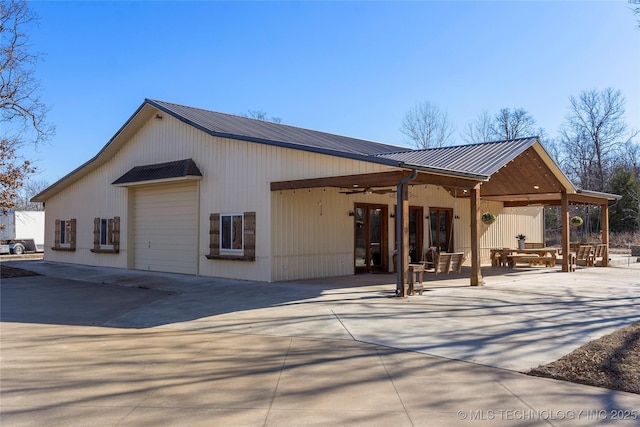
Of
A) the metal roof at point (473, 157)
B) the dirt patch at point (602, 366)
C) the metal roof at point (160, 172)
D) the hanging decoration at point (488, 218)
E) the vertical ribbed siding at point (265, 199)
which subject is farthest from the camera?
the hanging decoration at point (488, 218)

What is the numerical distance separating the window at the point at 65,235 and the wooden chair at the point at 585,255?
800 inches

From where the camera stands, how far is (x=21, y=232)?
32.9 metres

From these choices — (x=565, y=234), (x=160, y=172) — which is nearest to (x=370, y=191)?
(x=160, y=172)

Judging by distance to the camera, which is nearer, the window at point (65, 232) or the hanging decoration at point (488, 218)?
the hanging decoration at point (488, 218)

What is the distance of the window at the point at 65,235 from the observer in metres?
21.1

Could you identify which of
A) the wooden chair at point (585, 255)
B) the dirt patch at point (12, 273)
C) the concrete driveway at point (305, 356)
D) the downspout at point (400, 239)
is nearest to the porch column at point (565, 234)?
the wooden chair at point (585, 255)

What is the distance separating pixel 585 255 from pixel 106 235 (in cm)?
Answer: 1839

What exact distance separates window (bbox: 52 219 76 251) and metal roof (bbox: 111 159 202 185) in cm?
473

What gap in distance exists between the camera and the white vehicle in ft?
104

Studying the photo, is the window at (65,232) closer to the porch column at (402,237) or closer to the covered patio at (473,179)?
the covered patio at (473,179)

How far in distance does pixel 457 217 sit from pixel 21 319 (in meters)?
15.1

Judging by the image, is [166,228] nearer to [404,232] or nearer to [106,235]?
[106,235]

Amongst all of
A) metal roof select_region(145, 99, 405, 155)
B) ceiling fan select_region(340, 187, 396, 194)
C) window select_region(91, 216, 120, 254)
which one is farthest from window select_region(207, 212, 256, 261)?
window select_region(91, 216, 120, 254)

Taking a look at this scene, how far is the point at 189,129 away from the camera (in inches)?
628
